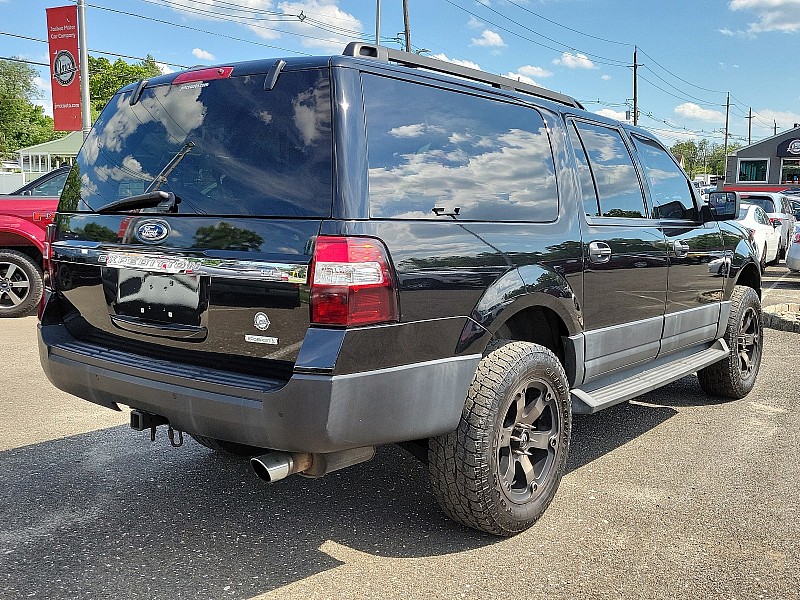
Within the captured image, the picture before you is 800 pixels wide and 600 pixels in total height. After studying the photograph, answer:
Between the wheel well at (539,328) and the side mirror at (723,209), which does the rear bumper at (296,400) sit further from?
the side mirror at (723,209)

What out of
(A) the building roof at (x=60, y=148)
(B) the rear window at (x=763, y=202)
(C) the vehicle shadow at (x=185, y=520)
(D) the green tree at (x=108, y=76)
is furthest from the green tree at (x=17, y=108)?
(C) the vehicle shadow at (x=185, y=520)

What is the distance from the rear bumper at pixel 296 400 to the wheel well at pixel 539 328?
601mm

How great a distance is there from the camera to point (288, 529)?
3.64 metres

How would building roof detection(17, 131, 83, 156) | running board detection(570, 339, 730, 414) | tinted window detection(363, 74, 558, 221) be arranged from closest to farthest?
1. tinted window detection(363, 74, 558, 221)
2. running board detection(570, 339, 730, 414)
3. building roof detection(17, 131, 83, 156)

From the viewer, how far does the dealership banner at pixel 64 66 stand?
19.5 metres

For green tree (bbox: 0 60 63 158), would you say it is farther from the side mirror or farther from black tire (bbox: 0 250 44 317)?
the side mirror

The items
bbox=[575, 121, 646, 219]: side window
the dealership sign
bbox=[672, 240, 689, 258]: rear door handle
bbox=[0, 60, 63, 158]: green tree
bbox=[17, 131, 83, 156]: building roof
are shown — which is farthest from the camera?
bbox=[0, 60, 63, 158]: green tree

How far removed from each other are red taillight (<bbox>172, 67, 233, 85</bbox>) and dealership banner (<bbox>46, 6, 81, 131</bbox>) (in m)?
18.0

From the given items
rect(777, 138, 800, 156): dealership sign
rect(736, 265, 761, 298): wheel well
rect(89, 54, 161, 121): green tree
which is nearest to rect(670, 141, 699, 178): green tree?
rect(777, 138, 800, 156): dealership sign

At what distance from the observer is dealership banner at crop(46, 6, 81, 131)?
1955 centimetres

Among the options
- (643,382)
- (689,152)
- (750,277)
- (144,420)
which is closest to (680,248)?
(643,382)

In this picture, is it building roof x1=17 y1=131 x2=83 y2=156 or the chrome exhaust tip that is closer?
the chrome exhaust tip

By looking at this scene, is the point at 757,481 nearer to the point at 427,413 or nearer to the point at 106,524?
the point at 427,413

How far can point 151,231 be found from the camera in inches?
128
